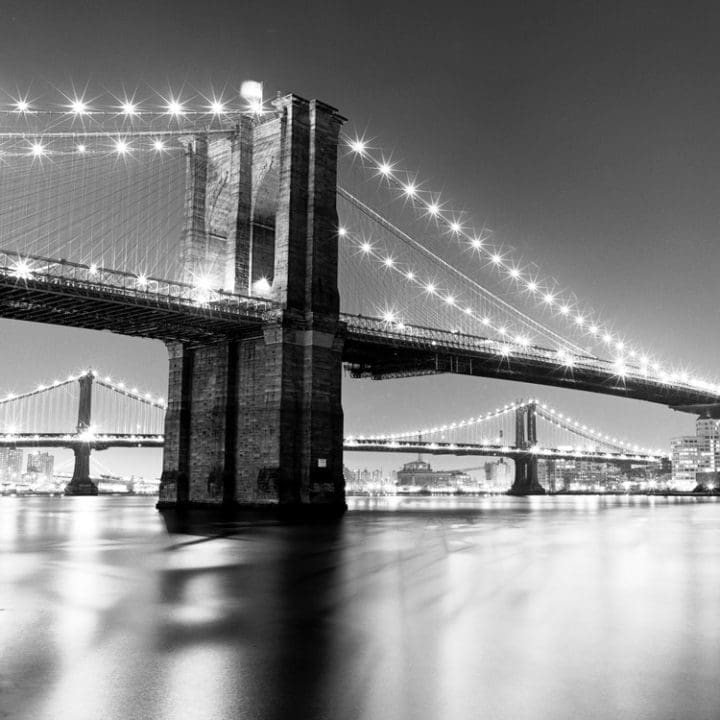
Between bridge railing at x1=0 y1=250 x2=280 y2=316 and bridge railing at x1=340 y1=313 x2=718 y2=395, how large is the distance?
18.0 feet

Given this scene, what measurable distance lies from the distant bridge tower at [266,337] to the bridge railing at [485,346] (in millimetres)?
4259

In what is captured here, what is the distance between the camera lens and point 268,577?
12.3m

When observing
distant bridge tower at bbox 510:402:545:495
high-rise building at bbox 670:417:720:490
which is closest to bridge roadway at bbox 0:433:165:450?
distant bridge tower at bbox 510:402:545:495

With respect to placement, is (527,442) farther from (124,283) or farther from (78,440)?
(124,283)

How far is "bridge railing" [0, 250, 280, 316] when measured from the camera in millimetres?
28891

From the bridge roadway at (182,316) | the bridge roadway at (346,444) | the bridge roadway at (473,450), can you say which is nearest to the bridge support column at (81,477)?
the bridge roadway at (346,444)

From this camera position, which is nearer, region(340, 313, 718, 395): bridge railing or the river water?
the river water

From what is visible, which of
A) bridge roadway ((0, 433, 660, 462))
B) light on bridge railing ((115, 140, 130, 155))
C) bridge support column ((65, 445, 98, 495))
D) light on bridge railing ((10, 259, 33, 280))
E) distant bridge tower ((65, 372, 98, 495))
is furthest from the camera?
bridge support column ((65, 445, 98, 495))

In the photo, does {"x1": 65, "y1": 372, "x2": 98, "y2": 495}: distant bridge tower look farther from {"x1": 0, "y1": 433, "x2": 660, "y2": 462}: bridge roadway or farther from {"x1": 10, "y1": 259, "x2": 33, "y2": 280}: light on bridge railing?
{"x1": 10, "y1": 259, "x2": 33, "y2": 280}: light on bridge railing

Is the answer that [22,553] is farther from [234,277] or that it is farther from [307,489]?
[234,277]

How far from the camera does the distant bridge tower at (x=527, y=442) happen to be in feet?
405

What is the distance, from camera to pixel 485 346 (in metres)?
50.3

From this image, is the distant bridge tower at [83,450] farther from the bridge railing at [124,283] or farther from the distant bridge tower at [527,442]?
the bridge railing at [124,283]

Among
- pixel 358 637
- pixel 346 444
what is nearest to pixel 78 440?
pixel 346 444
